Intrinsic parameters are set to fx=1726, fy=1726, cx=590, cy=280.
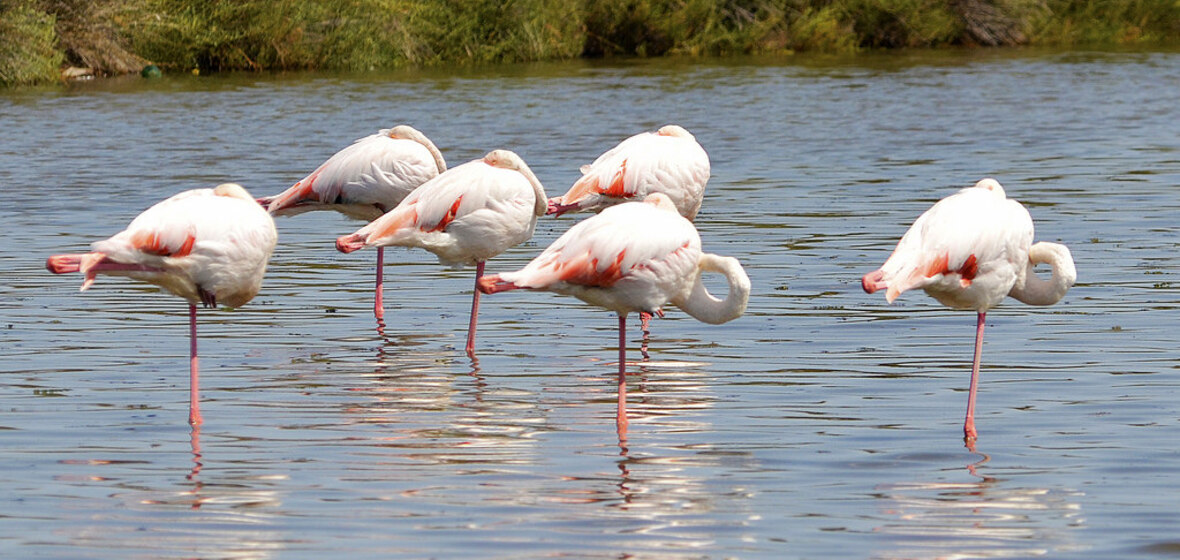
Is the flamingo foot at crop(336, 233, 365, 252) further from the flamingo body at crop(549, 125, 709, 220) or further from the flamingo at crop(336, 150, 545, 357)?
the flamingo body at crop(549, 125, 709, 220)

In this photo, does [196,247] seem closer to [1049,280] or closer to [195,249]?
[195,249]

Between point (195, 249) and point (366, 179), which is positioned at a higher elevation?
point (195, 249)

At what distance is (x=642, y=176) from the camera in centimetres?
884

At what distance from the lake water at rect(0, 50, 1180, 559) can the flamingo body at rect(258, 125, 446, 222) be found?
1.75 feet

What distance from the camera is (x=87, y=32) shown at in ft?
96.0

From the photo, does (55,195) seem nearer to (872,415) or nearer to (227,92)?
(872,415)

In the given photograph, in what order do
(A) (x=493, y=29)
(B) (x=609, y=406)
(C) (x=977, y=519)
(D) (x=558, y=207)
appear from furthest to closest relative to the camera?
1. (A) (x=493, y=29)
2. (D) (x=558, y=207)
3. (B) (x=609, y=406)
4. (C) (x=977, y=519)

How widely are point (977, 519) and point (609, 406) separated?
1962 millimetres

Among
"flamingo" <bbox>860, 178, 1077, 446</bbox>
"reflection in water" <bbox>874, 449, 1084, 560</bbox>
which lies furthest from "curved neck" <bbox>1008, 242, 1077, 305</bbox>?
"reflection in water" <bbox>874, 449, 1084, 560</bbox>

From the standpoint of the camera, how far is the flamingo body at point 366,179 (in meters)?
9.21

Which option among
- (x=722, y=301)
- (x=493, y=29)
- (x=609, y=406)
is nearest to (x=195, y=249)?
(x=609, y=406)

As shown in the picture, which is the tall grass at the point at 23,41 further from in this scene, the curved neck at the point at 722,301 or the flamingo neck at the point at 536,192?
the curved neck at the point at 722,301

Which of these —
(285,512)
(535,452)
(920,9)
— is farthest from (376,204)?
(920,9)

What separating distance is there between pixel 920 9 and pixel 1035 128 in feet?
65.4
